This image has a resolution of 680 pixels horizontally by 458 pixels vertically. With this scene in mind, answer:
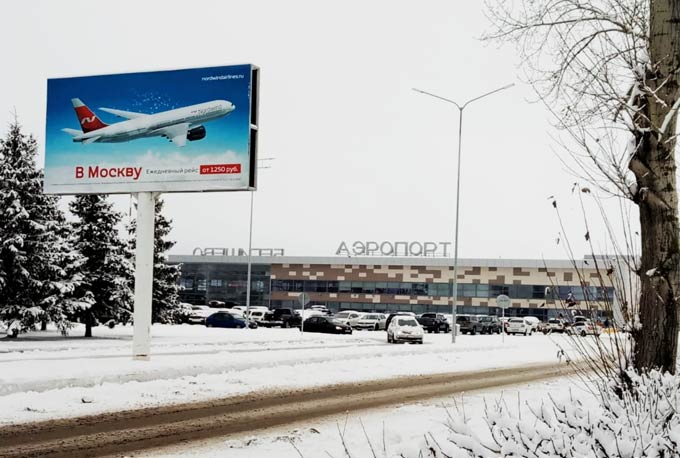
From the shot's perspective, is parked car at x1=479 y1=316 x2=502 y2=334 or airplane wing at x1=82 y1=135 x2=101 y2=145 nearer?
airplane wing at x1=82 y1=135 x2=101 y2=145

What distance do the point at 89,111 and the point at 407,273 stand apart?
269ft

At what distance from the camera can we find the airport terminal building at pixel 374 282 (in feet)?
323

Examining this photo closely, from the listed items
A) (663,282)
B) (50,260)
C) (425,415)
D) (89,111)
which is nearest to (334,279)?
(50,260)

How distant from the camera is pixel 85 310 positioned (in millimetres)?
39531

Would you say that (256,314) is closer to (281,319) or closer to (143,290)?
(281,319)

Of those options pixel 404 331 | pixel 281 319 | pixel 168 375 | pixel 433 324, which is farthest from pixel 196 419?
pixel 281 319

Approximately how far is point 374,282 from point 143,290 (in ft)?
275

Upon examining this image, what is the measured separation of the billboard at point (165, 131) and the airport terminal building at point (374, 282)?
2888 inches

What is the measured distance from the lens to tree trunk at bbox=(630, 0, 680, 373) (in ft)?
21.6

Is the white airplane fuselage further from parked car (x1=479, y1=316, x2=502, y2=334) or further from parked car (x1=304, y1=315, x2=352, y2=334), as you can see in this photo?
parked car (x1=479, y1=316, x2=502, y2=334)

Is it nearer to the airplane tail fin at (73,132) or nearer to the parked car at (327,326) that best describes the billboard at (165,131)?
the airplane tail fin at (73,132)

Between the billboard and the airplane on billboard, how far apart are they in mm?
29

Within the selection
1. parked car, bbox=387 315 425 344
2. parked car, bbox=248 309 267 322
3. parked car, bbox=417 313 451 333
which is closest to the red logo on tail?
parked car, bbox=387 315 425 344

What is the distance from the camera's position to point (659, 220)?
671cm
